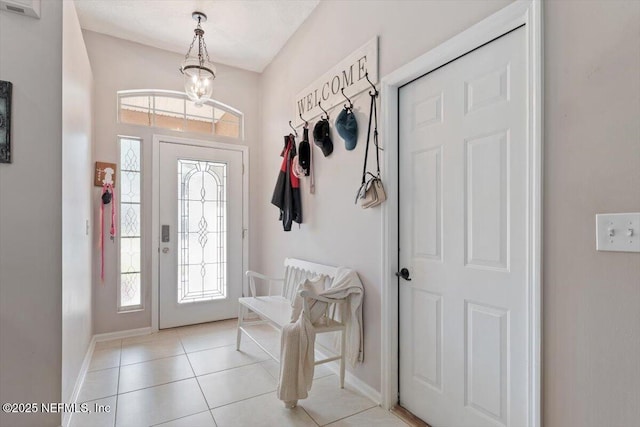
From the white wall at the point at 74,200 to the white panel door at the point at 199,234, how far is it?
29.3 inches

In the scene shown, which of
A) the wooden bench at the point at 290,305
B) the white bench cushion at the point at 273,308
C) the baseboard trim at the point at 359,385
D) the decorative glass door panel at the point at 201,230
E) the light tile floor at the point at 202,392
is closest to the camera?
the light tile floor at the point at 202,392

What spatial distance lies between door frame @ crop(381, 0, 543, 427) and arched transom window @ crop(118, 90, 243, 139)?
90.3 inches

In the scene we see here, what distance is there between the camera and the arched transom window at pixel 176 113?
346 centimetres

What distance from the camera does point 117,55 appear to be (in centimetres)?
333

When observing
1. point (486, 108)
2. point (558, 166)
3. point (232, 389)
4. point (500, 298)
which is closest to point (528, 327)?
point (500, 298)

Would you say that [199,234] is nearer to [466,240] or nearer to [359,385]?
[359,385]

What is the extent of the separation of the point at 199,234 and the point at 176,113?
1403 millimetres

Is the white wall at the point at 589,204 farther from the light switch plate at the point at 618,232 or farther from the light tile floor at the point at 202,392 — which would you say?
the light tile floor at the point at 202,392

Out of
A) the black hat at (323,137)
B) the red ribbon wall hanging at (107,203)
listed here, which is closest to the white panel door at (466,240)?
the black hat at (323,137)

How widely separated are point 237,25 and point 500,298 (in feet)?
10.4

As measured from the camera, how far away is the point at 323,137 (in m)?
2.61

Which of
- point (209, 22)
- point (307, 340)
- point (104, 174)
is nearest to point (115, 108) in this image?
point (104, 174)

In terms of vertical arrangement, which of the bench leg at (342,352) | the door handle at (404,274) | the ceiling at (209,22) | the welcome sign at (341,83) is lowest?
the bench leg at (342,352)

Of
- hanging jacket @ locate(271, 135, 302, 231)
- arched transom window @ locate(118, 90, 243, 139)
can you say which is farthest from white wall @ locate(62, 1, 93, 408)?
hanging jacket @ locate(271, 135, 302, 231)
